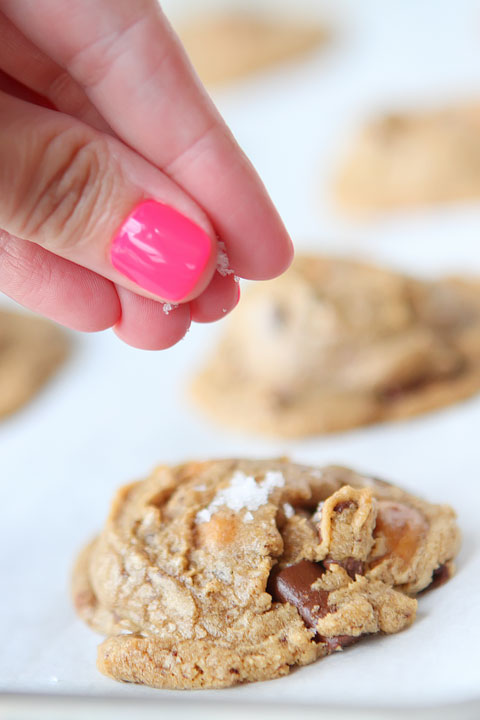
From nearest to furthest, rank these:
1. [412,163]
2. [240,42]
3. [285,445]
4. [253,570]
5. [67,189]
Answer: [67,189] → [253,570] → [285,445] → [412,163] → [240,42]

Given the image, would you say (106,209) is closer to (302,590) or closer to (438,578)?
(302,590)

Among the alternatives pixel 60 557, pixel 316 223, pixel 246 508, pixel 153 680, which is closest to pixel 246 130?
pixel 316 223

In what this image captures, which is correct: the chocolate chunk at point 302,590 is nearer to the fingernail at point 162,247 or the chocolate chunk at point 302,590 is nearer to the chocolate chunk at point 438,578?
Result: the chocolate chunk at point 438,578

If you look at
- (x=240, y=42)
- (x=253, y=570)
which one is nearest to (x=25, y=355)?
(x=253, y=570)

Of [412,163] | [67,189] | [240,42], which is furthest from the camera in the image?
[240,42]

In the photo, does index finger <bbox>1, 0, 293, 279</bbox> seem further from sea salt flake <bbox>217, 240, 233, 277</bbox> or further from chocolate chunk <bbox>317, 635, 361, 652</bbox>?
chocolate chunk <bbox>317, 635, 361, 652</bbox>
